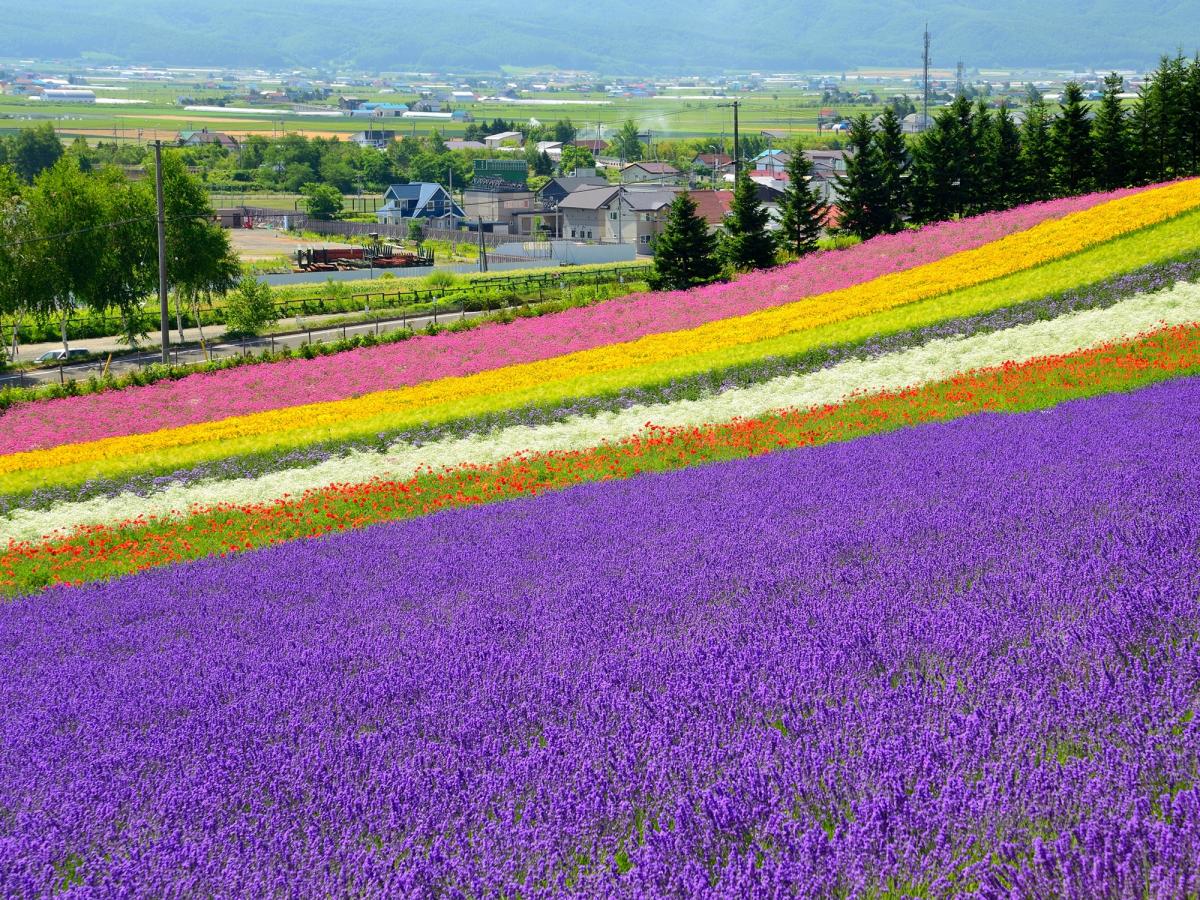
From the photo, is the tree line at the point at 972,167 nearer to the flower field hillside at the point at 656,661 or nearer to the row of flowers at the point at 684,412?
the row of flowers at the point at 684,412

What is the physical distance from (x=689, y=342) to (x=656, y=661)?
28.4 m

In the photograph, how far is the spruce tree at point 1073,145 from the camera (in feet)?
189

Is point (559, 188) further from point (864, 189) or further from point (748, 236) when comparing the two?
point (748, 236)

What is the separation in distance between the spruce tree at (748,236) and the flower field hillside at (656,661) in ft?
108

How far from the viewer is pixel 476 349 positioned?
41406mm

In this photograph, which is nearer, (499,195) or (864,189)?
(864,189)

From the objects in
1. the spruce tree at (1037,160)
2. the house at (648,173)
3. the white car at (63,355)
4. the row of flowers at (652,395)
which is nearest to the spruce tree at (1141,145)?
the spruce tree at (1037,160)

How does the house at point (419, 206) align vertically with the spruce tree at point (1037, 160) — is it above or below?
above

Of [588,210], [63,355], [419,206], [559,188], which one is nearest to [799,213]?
[63,355]

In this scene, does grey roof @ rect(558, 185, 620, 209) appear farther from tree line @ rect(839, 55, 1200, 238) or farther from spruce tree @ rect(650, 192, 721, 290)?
spruce tree @ rect(650, 192, 721, 290)

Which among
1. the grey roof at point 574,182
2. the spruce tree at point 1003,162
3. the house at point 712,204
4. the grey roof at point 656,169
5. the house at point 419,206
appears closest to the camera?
the spruce tree at point 1003,162

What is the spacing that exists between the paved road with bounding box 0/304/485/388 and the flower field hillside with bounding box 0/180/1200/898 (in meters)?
34.2

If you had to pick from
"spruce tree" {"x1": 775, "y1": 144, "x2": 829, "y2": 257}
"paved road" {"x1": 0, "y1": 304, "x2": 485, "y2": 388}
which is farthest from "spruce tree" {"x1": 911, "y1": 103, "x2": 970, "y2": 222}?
"paved road" {"x1": 0, "y1": 304, "x2": 485, "y2": 388}

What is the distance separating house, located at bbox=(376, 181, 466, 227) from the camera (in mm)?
154000
